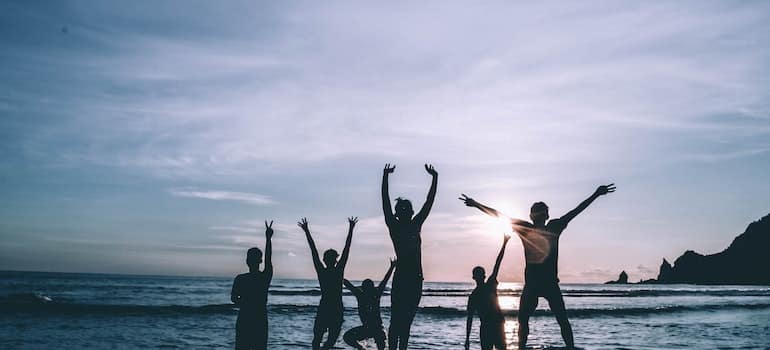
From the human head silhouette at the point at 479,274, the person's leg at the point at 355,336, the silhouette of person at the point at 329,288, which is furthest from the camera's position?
the person's leg at the point at 355,336

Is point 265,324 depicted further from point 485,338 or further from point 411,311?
point 485,338

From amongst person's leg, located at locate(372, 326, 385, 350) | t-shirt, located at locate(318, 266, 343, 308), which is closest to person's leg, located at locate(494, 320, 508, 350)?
person's leg, located at locate(372, 326, 385, 350)

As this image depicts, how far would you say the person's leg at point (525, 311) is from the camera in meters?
6.69

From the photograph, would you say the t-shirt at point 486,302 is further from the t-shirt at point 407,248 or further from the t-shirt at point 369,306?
the t-shirt at point 407,248

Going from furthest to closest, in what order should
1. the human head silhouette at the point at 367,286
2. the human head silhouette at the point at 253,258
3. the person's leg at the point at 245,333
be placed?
1. the human head silhouette at the point at 367,286
2. the person's leg at the point at 245,333
3. the human head silhouette at the point at 253,258

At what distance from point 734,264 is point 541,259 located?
139 meters

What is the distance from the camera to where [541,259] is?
21.9 ft

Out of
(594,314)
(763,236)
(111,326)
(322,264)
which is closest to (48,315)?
(111,326)

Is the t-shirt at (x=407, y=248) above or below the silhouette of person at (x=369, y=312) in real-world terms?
above

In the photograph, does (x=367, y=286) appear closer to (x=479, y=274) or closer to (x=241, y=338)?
(x=479, y=274)

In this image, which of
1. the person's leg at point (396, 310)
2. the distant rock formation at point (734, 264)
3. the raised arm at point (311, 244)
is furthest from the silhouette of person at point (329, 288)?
the distant rock formation at point (734, 264)

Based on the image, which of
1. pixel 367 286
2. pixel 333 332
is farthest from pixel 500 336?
pixel 333 332

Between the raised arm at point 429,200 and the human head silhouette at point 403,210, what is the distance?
98mm

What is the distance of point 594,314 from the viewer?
29422mm
